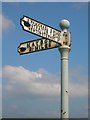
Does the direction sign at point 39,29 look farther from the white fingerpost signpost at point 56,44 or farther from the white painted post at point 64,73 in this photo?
the white painted post at point 64,73

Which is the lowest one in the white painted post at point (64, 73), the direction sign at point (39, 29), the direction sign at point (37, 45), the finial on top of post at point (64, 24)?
the white painted post at point (64, 73)

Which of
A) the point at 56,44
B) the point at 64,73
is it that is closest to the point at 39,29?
the point at 56,44

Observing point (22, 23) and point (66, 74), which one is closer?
point (22, 23)

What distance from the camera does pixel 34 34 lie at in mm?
15578

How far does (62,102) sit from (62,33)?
3204mm

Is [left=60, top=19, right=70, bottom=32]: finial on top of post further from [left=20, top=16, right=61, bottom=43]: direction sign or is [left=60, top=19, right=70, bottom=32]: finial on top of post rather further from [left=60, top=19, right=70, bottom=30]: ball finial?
[left=20, top=16, right=61, bottom=43]: direction sign

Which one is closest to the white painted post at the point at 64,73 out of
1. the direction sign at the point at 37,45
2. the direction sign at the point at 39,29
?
the direction sign at the point at 37,45

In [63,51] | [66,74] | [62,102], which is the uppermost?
[63,51]

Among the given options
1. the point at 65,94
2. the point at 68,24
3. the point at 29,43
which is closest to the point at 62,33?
the point at 68,24

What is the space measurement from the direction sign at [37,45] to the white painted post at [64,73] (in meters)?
0.47

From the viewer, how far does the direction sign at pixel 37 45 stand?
53.5ft

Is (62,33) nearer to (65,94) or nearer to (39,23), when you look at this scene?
(39,23)

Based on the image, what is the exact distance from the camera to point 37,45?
53.7 ft

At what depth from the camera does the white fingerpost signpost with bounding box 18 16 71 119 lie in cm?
1574
